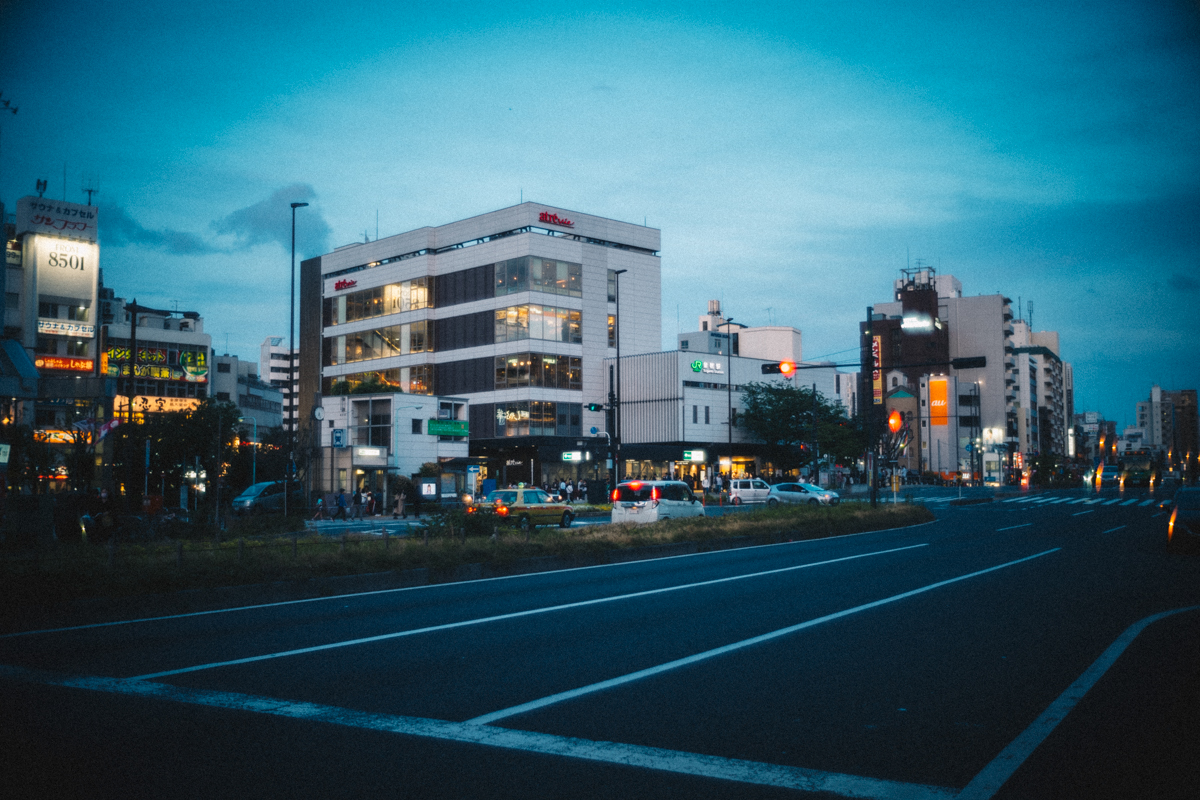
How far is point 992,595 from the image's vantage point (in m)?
12.9

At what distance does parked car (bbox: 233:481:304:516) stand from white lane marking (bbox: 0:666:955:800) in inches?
1235

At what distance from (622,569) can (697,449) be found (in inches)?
2349

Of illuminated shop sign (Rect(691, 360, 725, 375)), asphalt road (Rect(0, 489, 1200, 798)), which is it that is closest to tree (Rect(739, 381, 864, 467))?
illuminated shop sign (Rect(691, 360, 725, 375))

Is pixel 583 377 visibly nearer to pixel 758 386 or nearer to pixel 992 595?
pixel 758 386

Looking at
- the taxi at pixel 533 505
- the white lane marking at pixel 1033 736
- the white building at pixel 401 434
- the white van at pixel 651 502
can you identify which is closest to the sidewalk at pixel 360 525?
the taxi at pixel 533 505

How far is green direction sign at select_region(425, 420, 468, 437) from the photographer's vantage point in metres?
58.8

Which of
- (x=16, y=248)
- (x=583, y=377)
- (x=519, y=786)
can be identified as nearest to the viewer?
(x=519, y=786)

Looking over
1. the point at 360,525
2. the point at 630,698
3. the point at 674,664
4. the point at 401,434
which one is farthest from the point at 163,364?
the point at 630,698

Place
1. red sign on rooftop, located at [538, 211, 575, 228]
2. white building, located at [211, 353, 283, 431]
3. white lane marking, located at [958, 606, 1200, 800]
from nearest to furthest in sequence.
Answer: white lane marking, located at [958, 606, 1200, 800] → red sign on rooftop, located at [538, 211, 575, 228] → white building, located at [211, 353, 283, 431]

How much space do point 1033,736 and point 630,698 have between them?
113 inches

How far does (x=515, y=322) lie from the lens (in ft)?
249

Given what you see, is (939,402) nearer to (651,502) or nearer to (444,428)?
(444,428)

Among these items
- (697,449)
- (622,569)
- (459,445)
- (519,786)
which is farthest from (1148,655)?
(697,449)

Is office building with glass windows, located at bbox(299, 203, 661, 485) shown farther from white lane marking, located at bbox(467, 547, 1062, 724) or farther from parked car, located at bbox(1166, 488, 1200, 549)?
white lane marking, located at bbox(467, 547, 1062, 724)
